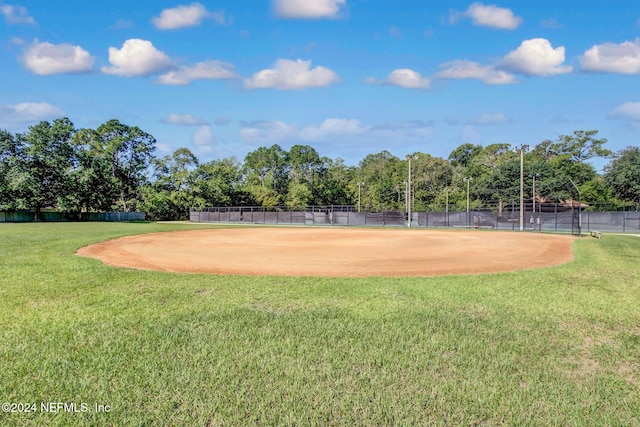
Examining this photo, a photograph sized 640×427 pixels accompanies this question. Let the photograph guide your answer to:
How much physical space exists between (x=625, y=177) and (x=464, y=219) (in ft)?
131

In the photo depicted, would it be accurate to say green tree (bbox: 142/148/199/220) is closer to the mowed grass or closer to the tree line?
the tree line

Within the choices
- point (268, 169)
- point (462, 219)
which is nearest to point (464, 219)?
point (462, 219)

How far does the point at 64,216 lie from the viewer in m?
65.0

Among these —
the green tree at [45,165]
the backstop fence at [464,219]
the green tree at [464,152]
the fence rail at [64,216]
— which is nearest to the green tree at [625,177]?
the backstop fence at [464,219]

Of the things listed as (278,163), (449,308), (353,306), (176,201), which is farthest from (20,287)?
(278,163)

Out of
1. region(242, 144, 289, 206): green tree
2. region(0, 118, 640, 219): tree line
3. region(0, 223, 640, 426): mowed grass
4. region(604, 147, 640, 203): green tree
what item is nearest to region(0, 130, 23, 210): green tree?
region(0, 118, 640, 219): tree line

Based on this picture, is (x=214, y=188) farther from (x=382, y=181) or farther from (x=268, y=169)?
(x=382, y=181)

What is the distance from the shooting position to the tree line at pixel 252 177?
191 ft

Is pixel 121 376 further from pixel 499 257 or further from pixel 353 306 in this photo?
pixel 499 257

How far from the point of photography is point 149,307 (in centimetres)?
710

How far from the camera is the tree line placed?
5816 cm

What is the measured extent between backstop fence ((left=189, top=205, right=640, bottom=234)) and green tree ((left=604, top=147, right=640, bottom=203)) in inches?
1048

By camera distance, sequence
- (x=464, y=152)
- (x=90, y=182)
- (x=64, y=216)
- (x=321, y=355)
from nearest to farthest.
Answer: (x=321, y=355), (x=90, y=182), (x=64, y=216), (x=464, y=152)

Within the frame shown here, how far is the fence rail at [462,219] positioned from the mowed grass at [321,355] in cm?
2913
